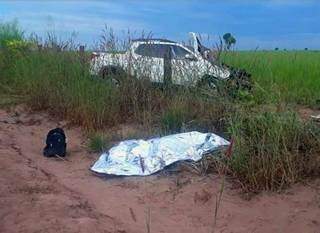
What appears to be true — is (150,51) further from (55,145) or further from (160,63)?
(55,145)

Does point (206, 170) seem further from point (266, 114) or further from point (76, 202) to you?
point (76, 202)

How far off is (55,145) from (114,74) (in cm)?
223

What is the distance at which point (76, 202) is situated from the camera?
5523 mm

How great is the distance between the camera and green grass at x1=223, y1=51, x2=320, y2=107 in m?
7.25

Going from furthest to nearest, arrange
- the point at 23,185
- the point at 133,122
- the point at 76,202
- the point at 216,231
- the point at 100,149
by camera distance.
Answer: the point at 133,122
the point at 100,149
the point at 23,185
the point at 76,202
the point at 216,231

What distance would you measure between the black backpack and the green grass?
262cm

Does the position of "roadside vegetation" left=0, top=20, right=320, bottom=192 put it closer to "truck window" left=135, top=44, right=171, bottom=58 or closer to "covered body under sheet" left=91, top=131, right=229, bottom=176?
"covered body under sheet" left=91, top=131, right=229, bottom=176

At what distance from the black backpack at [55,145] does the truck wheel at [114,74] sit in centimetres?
200

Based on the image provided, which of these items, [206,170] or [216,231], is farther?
[206,170]

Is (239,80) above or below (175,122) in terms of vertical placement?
above

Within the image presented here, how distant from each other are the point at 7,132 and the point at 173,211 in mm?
4288

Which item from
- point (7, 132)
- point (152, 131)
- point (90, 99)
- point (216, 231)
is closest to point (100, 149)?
point (152, 131)

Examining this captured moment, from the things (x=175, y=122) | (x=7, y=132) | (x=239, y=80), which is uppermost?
(x=239, y=80)

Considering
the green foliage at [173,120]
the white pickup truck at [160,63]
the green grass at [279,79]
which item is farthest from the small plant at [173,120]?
the green grass at [279,79]
